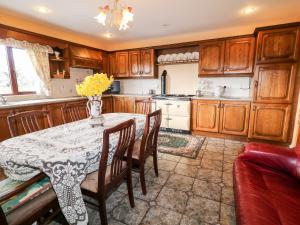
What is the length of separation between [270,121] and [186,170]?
2051mm

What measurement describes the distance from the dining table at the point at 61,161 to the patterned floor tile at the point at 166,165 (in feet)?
3.91

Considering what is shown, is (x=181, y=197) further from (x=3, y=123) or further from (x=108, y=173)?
(x=3, y=123)

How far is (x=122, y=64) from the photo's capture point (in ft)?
Result: 15.9

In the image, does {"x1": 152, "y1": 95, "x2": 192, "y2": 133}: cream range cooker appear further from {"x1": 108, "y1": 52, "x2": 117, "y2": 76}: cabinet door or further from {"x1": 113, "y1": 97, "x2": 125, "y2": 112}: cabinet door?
{"x1": 108, "y1": 52, "x2": 117, "y2": 76}: cabinet door

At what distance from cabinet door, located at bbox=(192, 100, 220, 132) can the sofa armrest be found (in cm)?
199

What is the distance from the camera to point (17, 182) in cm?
131

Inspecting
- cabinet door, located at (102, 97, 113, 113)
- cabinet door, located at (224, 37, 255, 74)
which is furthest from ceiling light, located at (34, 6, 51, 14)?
cabinet door, located at (224, 37, 255, 74)

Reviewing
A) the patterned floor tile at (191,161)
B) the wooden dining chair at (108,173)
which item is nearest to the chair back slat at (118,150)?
the wooden dining chair at (108,173)

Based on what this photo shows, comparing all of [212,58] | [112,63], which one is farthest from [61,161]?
[112,63]

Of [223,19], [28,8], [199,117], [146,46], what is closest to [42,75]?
[28,8]

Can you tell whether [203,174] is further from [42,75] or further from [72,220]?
[42,75]

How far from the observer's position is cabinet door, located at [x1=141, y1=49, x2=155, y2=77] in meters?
4.40

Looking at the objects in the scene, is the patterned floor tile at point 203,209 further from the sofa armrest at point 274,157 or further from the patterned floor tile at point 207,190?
the sofa armrest at point 274,157

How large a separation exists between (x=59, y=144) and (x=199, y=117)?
3.07m
